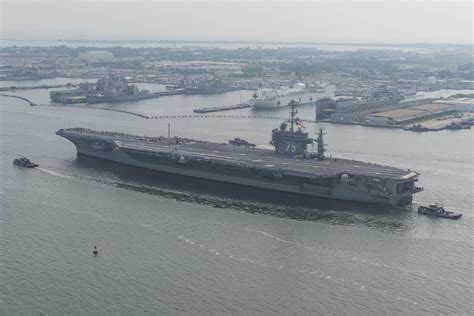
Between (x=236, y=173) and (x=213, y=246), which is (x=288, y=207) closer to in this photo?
(x=236, y=173)

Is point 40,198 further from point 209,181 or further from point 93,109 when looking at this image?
point 93,109

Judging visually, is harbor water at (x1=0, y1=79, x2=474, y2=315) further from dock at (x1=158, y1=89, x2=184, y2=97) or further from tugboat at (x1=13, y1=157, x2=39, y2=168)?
dock at (x1=158, y1=89, x2=184, y2=97)

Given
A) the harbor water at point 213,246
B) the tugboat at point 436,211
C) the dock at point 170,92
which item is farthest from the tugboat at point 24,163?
the dock at point 170,92

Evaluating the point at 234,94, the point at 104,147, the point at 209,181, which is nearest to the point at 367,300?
the point at 209,181

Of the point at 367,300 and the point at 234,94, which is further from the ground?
the point at 234,94

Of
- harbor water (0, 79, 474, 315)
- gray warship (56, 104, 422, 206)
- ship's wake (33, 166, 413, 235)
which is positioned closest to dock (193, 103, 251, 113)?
gray warship (56, 104, 422, 206)

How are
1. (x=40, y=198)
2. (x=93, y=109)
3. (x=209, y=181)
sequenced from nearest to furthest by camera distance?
(x=40, y=198)
(x=209, y=181)
(x=93, y=109)

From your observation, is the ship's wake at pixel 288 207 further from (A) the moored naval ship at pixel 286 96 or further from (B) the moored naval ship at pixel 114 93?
(B) the moored naval ship at pixel 114 93
